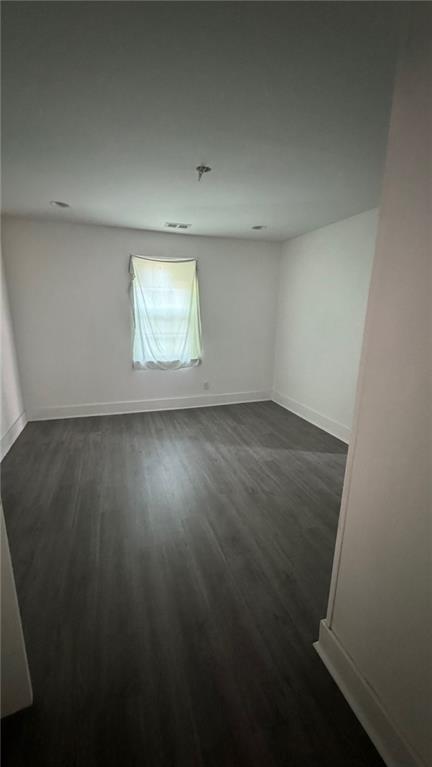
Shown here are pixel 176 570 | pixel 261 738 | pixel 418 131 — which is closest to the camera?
pixel 418 131

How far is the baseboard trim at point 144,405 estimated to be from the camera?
3845 mm

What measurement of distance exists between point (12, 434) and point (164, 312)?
2241 millimetres

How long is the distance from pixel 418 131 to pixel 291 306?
11.5 ft

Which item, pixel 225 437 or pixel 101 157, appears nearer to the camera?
pixel 101 157

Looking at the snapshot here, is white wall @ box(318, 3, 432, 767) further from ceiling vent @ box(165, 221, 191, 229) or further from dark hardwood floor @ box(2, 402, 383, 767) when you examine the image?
ceiling vent @ box(165, 221, 191, 229)

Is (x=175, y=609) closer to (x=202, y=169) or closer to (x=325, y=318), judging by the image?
(x=202, y=169)

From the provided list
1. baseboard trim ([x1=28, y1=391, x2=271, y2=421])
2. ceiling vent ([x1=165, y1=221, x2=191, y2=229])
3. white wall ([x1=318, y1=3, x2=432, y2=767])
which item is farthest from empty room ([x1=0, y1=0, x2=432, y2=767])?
baseboard trim ([x1=28, y1=391, x2=271, y2=421])

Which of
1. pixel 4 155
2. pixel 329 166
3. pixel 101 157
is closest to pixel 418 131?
pixel 329 166

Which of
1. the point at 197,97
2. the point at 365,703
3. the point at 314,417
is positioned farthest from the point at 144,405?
the point at 365,703

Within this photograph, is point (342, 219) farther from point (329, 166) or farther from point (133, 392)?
point (133, 392)

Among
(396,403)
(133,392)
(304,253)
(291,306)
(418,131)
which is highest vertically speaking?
(304,253)

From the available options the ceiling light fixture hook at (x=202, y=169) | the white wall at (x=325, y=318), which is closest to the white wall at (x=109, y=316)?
the white wall at (x=325, y=318)

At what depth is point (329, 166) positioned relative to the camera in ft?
6.41

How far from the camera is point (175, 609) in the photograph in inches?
58.2
